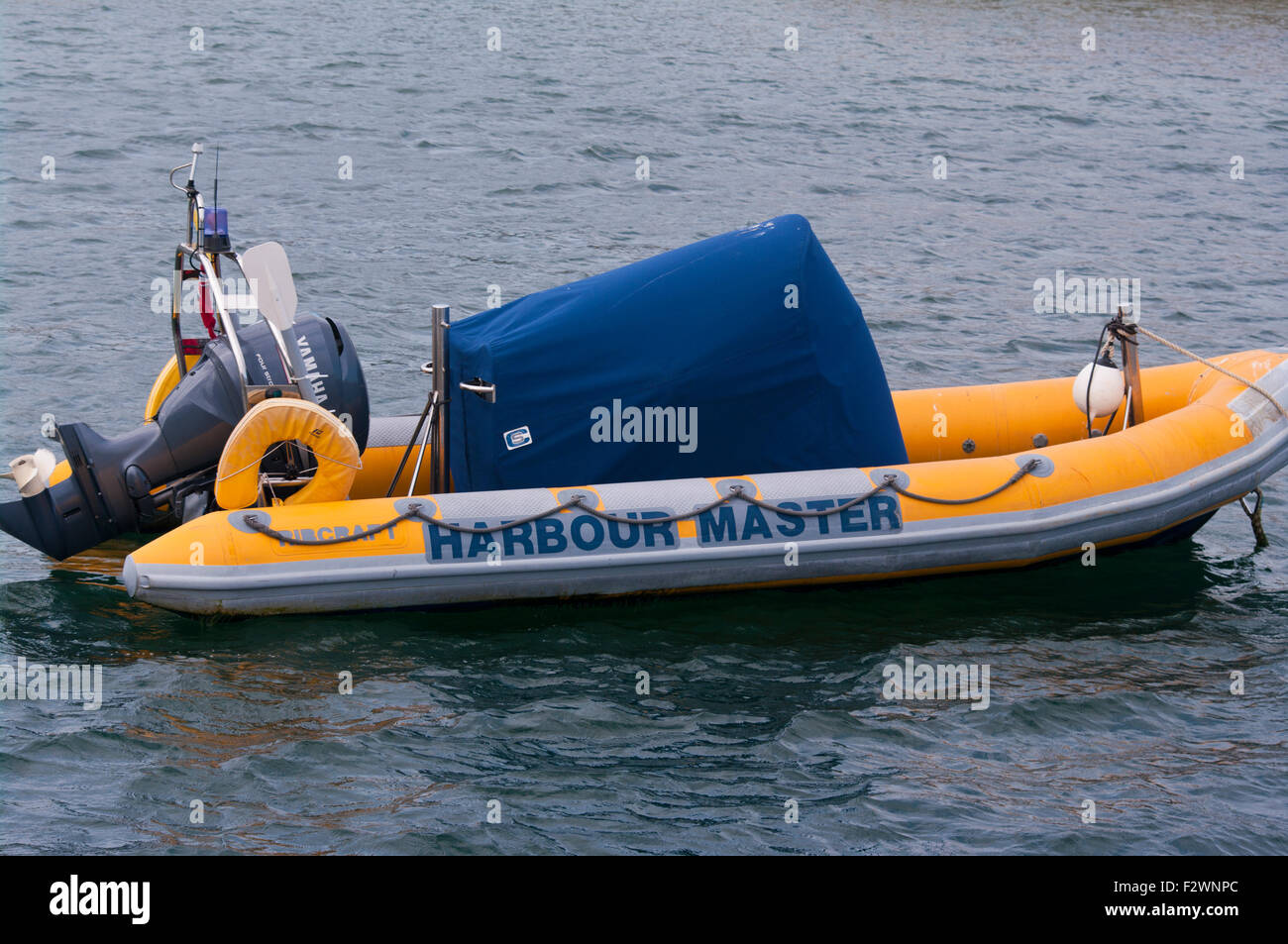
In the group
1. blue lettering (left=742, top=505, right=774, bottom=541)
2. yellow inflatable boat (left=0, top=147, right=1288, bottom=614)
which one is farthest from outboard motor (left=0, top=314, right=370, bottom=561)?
blue lettering (left=742, top=505, right=774, bottom=541)

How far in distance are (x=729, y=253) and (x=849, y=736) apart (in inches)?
95.3

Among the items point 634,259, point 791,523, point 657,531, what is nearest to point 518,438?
point 657,531

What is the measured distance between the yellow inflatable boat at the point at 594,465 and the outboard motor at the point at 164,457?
0.04 feet

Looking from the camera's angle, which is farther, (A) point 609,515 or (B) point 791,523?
(B) point 791,523

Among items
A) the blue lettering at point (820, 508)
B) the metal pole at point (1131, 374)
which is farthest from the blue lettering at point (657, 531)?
the metal pole at point (1131, 374)

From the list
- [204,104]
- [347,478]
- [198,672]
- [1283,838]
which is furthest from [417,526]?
[204,104]

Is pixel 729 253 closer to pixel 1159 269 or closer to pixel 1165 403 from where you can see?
pixel 1165 403

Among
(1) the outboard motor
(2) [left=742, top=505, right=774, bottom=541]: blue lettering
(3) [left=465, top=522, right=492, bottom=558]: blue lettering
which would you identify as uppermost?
(1) the outboard motor

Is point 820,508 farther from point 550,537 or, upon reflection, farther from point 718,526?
point 550,537

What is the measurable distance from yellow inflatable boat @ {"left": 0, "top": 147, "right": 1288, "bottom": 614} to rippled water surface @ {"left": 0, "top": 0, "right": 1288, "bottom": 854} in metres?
0.30

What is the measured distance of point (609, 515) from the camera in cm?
677

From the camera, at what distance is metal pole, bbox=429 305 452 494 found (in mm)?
6945

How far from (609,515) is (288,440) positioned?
1.50 metres

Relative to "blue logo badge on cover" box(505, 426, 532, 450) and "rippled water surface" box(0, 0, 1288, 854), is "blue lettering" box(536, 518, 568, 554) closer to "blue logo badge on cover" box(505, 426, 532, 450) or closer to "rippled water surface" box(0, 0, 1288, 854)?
"rippled water surface" box(0, 0, 1288, 854)
